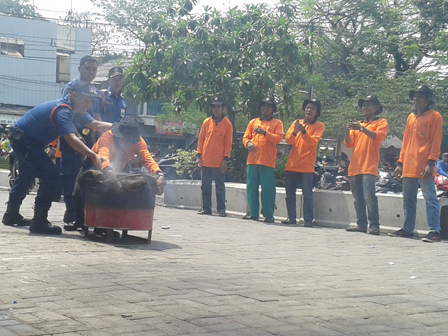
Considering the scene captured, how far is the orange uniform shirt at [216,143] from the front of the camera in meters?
11.2

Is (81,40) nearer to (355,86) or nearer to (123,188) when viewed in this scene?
(355,86)

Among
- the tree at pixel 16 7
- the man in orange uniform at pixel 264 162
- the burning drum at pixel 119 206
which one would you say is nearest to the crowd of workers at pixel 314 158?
the man in orange uniform at pixel 264 162

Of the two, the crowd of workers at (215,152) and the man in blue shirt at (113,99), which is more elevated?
the man in blue shirt at (113,99)

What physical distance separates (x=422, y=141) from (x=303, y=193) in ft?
7.27

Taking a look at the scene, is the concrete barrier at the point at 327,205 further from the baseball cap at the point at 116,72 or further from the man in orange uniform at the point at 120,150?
the man in orange uniform at the point at 120,150

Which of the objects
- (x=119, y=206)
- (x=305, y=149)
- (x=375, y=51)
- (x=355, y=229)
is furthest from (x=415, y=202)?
(x=375, y=51)

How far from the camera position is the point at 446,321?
14.1 feet

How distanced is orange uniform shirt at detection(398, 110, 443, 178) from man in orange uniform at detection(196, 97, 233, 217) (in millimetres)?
3401

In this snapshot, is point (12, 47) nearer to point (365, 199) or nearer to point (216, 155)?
point (216, 155)

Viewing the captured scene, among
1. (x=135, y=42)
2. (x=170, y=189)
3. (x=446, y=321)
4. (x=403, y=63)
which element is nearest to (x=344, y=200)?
(x=170, y=189)

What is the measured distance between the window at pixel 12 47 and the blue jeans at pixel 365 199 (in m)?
38.0

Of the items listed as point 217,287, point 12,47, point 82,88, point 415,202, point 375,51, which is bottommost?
point 217,287

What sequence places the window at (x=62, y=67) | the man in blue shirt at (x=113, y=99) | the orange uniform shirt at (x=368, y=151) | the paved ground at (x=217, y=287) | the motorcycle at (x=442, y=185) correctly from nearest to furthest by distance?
the paved ground at (x=217, y=287)
the man in blue shirt at (x=113, y=99)
the orange uniform shirt at (x=368, y=151)
the motorcycle at (x=442, y=185)
the window at (x=62, y=67)

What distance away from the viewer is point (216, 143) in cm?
1123
